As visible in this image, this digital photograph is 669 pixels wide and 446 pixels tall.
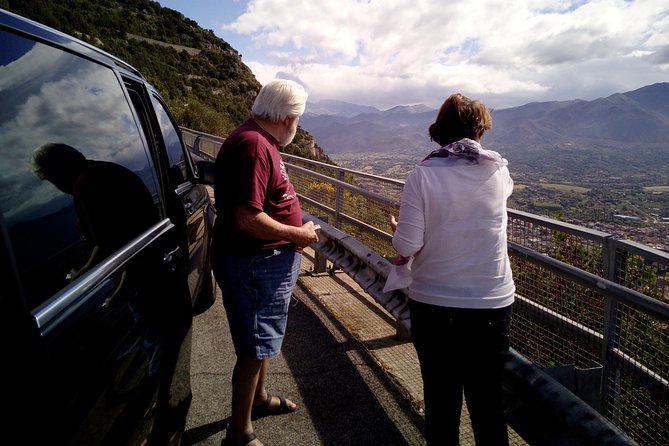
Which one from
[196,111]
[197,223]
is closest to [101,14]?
[196,111]

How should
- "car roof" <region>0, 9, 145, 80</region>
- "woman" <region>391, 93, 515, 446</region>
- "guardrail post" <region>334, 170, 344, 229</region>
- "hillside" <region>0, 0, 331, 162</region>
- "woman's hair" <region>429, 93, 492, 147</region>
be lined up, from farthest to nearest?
"hillside" <region>0, 0, 331, 162</region>
"guardrail post" <region>334, 170, 344, 229</region>
"woman's hair" <region>429, 93, 492, 147</region>
"woman" <region>391, 93, 515, 446</region>
"car roof" <region>0, 9, 145, 80</region>

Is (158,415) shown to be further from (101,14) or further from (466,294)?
(101,14)

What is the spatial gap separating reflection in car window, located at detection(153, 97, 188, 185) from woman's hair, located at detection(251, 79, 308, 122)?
0.81 m

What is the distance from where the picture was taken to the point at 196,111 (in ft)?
90.4

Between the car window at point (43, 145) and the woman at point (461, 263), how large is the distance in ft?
4.32

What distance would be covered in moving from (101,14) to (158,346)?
60.2 metres

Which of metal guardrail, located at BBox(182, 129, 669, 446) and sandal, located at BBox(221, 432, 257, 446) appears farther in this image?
sandal, located at BBox(221, 432, 257, 446)

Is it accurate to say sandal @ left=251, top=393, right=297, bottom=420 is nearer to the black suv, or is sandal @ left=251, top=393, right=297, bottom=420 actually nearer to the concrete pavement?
the concrete pavement

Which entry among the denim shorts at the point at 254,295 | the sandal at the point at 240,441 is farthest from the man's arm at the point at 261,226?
the sandal at the point at 240,441

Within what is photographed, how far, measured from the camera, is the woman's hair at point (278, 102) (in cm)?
237

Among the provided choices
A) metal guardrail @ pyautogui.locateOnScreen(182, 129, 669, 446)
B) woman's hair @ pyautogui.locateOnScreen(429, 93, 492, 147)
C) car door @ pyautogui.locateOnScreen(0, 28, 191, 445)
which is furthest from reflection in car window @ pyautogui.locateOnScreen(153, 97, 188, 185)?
metal guardrail @ pyautogui.locateOnScreen(182, 129, 669, 446)

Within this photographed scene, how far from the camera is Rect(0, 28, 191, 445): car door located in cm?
107

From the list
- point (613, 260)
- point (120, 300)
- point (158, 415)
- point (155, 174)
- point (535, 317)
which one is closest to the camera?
point (120, 300)

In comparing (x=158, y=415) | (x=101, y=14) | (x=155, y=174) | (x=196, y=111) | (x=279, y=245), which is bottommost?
(x=158, y=415)
